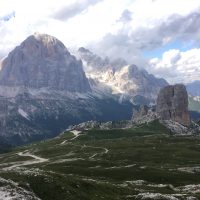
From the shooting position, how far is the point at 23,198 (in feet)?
238

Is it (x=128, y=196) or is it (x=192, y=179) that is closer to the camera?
(x=128, y=196)

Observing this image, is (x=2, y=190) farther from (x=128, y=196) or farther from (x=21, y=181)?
(x=128, y=196)

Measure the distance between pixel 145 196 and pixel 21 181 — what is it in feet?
79.7

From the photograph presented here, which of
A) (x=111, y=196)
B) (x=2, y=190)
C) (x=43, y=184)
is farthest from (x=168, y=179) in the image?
(x=2, y=190)

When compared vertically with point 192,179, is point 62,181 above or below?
above

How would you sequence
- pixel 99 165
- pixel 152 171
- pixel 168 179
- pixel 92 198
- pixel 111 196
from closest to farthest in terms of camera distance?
pixel 92 198, pixel 111 196, pixel 168 179, pixel 152 171, pixel 99 165

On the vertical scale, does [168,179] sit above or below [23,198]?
below

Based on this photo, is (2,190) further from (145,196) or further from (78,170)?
(78,170)

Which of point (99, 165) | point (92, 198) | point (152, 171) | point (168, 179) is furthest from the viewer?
point (99, 165)

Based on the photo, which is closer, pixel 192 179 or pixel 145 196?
pixel 145 196

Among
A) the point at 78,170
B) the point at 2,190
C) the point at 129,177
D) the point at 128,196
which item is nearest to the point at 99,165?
the point at 78,170

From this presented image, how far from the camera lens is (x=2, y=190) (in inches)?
2968

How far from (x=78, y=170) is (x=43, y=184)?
86415 mm

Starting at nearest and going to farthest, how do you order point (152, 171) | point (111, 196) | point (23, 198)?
point (23, 198), point (111, 196), point (152, 171)
